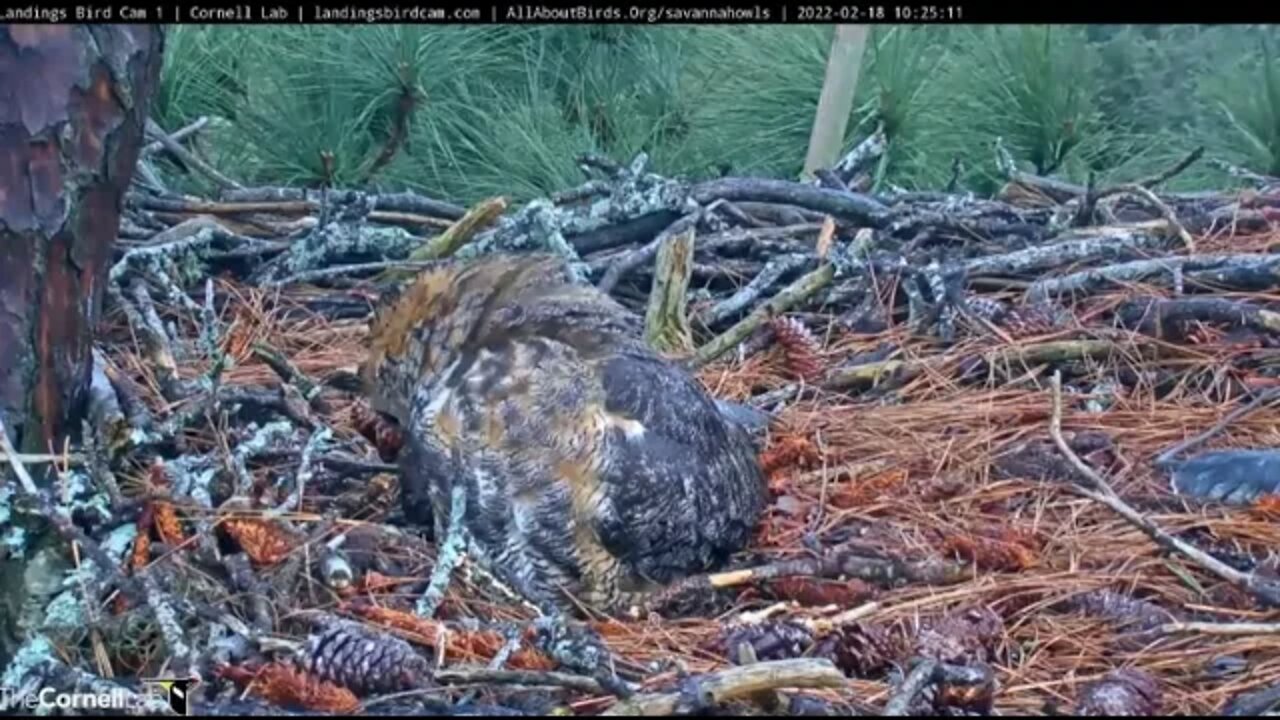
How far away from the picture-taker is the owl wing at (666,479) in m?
3.19

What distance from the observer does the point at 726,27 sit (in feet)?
23.7

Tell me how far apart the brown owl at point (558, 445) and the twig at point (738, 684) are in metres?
0.57

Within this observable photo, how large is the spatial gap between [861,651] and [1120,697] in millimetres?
400

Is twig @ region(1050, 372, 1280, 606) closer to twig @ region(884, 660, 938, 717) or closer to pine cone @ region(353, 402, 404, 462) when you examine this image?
twig @ region(884, 660, 938, 717)

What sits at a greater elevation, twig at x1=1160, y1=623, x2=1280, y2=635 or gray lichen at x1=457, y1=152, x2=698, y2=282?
gray lichen at x1=457, y1=152, x2=698, y2=282

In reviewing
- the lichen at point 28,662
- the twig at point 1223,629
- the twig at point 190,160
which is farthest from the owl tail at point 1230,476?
the twig at point 190,160

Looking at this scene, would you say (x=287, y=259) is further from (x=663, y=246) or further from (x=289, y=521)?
(x=289, y=521)

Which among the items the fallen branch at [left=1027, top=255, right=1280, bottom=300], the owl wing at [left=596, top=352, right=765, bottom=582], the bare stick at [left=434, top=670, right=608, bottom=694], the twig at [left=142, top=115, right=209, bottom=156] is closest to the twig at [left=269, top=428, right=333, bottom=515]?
the owl wing at [left=596, top=352, right=765, bottom=582]

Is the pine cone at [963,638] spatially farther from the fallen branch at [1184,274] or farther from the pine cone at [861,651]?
the fallen branch at [1184,274]

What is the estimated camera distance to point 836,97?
227 inches

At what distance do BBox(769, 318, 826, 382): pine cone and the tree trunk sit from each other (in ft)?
5.35

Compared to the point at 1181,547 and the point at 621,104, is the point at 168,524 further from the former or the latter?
the point at 621,104

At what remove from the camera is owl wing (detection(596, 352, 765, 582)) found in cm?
319
